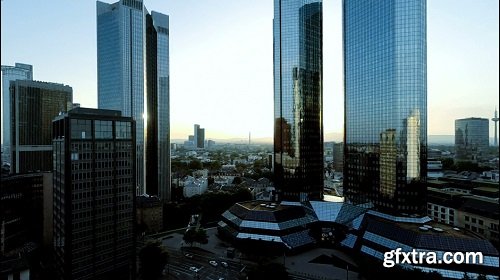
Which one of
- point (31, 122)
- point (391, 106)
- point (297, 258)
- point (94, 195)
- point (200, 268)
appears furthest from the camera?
point (31, 122)

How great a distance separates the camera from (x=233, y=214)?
240ft

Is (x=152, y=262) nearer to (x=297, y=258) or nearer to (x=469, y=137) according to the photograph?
(x=297, y=258)

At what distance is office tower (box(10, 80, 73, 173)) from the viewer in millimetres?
104625

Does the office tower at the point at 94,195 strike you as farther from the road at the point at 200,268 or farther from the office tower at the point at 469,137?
the office tower at the point at 469,137

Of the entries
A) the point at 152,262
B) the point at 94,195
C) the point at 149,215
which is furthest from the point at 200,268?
the point at 149,215

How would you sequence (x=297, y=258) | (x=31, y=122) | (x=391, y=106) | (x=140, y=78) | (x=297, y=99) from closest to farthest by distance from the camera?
(x=297, y=258) < (x=391, y=106) < (x=297, y=99) < (x=31, y=122) < (x=140, y=78)

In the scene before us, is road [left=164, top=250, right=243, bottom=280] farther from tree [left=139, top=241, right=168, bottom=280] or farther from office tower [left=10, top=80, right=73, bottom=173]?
office tower [left=10, top=80, right=73, bottom=173]

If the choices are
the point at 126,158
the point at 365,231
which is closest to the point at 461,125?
the point at 365,231

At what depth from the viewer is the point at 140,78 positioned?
110562mm

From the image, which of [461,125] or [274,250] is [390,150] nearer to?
[274,250]

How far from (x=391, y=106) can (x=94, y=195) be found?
2165 inches

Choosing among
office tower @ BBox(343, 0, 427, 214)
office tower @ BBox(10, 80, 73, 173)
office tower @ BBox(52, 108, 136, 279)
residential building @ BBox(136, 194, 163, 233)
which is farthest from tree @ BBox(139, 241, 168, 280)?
office tower @ BBox(10, 80, 73, 173)

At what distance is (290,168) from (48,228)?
55573mm

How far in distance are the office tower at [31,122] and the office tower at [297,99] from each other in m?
78.8
